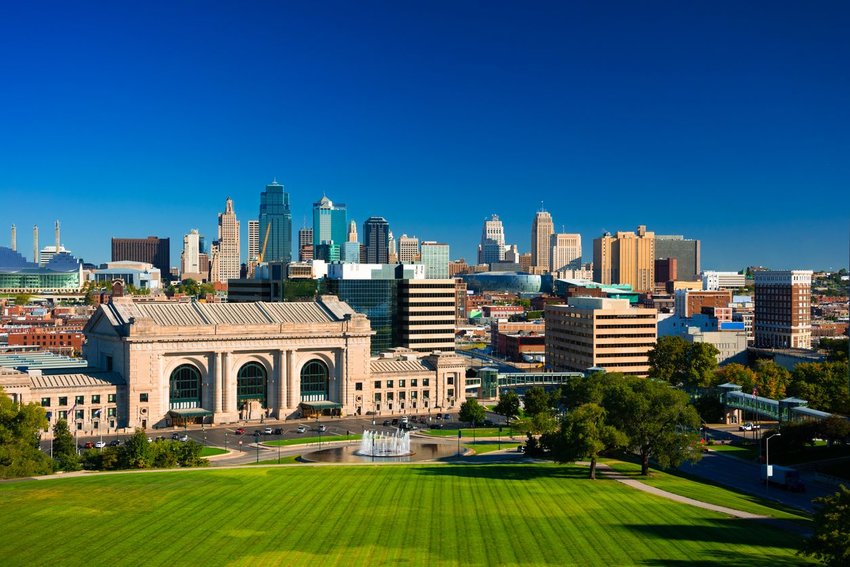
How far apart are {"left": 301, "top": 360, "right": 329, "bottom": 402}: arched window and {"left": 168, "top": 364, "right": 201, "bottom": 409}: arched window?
52.6ft

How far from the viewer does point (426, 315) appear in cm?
A: 19038

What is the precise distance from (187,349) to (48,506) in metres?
59.3

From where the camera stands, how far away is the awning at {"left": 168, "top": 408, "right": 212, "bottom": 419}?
429ft

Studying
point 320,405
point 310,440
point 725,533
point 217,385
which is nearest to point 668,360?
point 320,405

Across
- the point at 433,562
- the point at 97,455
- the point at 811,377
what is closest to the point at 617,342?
the point at 811,377

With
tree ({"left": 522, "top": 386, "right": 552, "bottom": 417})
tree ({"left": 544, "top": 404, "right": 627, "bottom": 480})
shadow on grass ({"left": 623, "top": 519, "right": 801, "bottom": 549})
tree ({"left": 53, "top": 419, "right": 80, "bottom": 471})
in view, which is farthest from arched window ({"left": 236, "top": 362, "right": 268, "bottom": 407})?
shadow on grass ({"left": 623, "top": 519, "right": 801, "bottom": 549})

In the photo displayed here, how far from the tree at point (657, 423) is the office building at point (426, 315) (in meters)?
98.3

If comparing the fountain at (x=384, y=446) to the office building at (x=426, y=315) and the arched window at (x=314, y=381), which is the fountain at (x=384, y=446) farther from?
the office building at (x=426, y=315)

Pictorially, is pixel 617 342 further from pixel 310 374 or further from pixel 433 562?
pixel 433 562

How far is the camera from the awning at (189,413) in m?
131

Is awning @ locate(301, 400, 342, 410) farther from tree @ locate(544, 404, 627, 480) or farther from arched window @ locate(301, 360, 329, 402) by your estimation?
tree @ locate(544, 404, 627, 480)

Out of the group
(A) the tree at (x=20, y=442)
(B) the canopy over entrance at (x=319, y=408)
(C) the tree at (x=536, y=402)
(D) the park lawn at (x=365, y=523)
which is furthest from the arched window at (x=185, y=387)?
(C) the tree at (x=536, y=402)

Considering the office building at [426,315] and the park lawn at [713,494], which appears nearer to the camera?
the park lawn at [713,494]

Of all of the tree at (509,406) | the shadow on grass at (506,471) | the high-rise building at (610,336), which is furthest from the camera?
the high-rise building at (610,336)
